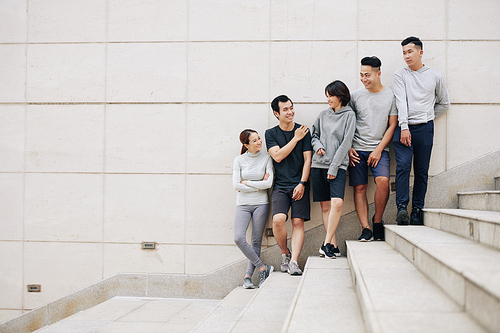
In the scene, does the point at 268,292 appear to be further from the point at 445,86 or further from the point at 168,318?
the point at 445,86

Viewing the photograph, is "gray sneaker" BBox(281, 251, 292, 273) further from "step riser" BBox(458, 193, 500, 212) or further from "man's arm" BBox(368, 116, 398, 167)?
"step riser" BBox(458, 193, 500, 212)

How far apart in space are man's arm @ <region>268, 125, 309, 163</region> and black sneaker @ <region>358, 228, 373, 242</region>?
117 centimetres

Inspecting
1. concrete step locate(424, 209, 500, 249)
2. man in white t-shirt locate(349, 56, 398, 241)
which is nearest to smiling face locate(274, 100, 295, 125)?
man in white t-shirt locate(349, 56, 398, 241)

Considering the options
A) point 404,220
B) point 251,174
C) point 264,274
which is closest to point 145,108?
point 251,174

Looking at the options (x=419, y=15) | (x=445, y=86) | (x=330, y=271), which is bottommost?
(x=330, y=271)

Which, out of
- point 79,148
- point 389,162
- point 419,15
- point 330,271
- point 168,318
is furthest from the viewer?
point 79,148

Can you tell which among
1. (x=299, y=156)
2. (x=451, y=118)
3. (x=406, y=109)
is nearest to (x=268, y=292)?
(x=299, y=156)

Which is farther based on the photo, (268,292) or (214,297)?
(214,297)

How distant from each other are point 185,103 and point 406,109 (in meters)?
2.55

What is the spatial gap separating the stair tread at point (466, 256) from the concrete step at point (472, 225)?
0.05 metres

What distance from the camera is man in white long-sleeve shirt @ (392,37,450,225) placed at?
159 inches

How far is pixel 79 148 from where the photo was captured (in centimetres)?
489

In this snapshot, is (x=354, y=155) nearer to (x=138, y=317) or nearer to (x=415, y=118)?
(x=415, y=118)

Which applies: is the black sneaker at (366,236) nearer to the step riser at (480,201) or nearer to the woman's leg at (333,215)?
the woman's leg at (333,215)
